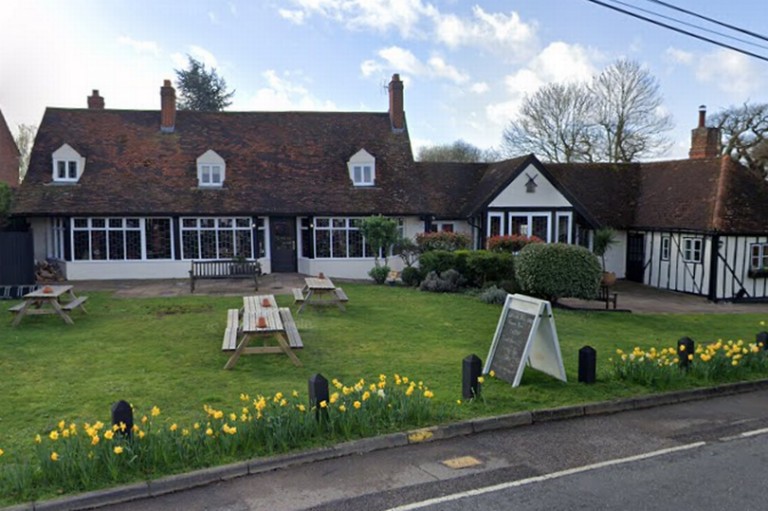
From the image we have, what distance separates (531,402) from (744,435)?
2.60 m

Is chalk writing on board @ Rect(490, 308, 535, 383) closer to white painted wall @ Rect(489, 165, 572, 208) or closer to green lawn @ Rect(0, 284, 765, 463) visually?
green lawn @ Rect(0, 284, 765, 463)

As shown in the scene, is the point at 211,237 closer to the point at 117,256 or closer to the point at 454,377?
the point at 117,256

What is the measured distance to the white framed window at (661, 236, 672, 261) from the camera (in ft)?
84.7

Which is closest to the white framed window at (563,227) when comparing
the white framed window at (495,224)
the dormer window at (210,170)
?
the white framed window at (495,224)

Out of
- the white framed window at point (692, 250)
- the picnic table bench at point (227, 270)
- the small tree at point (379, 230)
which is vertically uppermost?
the small tree at point (379, 230)

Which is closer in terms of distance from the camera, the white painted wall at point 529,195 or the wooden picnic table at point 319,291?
the wooden picnic table at point 319,291

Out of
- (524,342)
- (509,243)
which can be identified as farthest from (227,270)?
(524,342)

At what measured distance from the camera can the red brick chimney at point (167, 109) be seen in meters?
26.4

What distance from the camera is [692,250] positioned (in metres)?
24.3

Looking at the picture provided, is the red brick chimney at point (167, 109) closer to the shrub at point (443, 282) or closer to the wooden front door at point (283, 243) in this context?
the wooden front door at point (283, 243)

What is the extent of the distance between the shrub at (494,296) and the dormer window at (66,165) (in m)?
16.8

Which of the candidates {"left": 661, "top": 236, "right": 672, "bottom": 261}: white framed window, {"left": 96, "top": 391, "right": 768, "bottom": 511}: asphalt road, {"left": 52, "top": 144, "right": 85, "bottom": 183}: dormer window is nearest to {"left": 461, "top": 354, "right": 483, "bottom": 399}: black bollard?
{"left": 96, "top": 391, "right": 768, "bottom": 511}: asphalt road

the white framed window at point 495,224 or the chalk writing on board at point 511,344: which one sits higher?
the white framed window at point 495,224

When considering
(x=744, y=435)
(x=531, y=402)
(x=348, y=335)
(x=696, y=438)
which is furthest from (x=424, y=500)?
(x=348, y=335)
